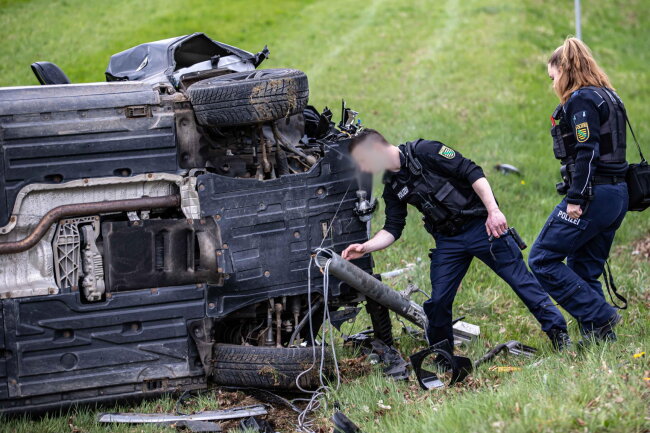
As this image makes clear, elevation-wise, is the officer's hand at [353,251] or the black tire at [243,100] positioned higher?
the black tire at [243,100]

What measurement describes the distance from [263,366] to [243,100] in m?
1.77

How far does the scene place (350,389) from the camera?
535cm

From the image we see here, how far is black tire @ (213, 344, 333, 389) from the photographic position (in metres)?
5.38

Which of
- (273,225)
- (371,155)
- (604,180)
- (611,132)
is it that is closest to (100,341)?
(273,225)

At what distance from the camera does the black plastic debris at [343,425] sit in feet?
15.2

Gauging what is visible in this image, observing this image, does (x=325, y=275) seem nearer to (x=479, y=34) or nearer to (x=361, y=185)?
(x=361, y=185)

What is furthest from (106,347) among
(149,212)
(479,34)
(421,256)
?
(479,34)

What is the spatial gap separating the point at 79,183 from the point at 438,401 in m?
2.65

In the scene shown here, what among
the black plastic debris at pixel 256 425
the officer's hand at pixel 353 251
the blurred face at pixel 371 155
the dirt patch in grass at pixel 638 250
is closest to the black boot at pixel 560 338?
the officer's hand at pixel 353 251

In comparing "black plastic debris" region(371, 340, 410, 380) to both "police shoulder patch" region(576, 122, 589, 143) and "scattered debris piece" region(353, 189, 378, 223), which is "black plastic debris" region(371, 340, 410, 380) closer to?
"scattered debris piece" region(353, 189, 378, 223)

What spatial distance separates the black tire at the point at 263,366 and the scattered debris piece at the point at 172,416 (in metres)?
0.22

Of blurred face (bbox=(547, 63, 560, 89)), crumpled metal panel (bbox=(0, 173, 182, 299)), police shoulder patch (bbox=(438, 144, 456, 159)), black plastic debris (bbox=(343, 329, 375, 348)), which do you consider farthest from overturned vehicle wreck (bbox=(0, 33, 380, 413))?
blurred face (bbox=(547, 63, 560, 89))

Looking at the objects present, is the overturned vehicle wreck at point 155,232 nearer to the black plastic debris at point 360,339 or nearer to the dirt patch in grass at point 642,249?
the black plastic debris at point 360,339

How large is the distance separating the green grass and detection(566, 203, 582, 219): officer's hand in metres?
0.90
